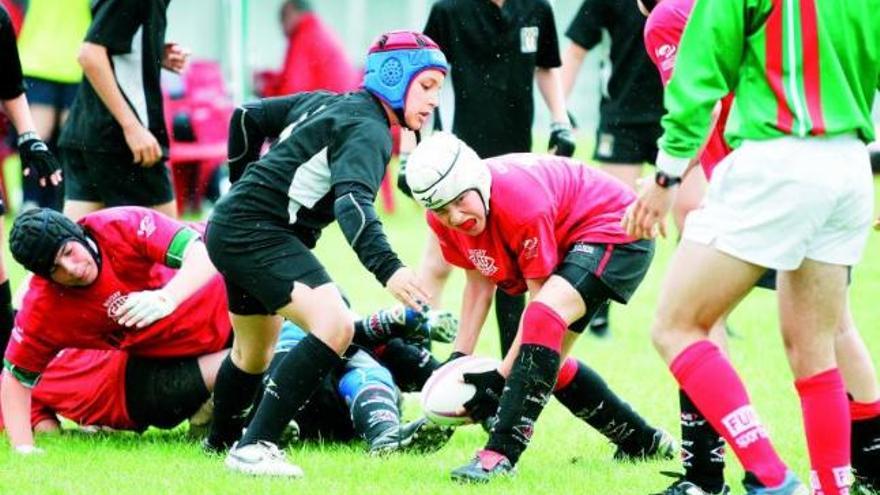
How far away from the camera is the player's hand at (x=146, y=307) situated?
6.14 meters

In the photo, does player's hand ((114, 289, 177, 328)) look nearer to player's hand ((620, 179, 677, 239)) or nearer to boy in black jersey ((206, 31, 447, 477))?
boy in black jersey ((206, 31, 447, 477))

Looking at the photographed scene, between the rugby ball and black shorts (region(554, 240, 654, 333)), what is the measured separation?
416 millimetres

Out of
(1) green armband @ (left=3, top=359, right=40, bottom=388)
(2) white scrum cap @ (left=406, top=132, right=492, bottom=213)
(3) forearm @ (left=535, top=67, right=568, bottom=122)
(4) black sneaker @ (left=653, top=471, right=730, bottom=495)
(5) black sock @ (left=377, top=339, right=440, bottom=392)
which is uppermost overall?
(2) white scrum cap @ (left=406, top=132, right=492, bottom=213)

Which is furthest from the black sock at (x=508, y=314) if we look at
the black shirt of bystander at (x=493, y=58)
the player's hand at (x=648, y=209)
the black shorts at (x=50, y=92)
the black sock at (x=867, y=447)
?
the black shorts at (x=50, y=92)

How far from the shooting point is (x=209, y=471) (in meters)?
5.75

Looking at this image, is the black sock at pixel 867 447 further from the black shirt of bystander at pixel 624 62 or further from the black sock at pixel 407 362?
the black shirt of bystander at pixel 624 62

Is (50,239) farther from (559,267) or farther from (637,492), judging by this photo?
(637,492)

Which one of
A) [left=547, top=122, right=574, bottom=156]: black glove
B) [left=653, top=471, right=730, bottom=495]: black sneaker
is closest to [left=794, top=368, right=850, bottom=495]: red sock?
[left=653, top=471, right=730, bottom=495]: black sneaker

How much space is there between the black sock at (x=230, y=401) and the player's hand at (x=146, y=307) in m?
0.29

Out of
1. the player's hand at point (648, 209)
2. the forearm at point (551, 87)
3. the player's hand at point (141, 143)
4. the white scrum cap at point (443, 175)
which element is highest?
the player's hand at point (648, 209)

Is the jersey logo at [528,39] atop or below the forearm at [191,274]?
atop

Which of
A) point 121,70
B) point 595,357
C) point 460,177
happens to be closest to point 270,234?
point 460,177

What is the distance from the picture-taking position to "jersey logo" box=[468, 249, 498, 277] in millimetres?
5730

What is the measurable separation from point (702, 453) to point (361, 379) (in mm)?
1721
